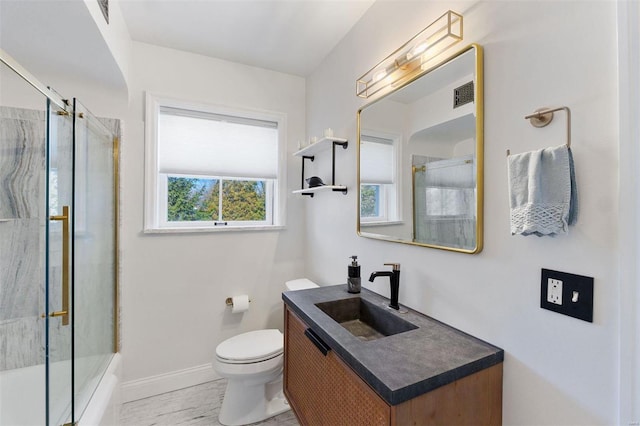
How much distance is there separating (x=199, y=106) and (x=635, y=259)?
2525mm

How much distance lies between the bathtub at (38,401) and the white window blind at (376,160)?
1.90 metres

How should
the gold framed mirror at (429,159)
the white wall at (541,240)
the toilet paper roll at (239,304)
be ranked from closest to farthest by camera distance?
the white wall at (541,240) < the gold framed mirror at (429,159) < the toilet paper roll at (239,304)

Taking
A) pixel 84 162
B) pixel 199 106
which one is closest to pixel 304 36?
pixel 199 106

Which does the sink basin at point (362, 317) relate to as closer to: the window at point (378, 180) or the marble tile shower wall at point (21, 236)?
the window at point (378, 180)

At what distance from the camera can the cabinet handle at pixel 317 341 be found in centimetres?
115

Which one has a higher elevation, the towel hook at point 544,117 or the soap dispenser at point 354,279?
the towel hook at point 544,117

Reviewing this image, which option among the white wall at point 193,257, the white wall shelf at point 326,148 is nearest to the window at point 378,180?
the white wall shelf at point 326,148

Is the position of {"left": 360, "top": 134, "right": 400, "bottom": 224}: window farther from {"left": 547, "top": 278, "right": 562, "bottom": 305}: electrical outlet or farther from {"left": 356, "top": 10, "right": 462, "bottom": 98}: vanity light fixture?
{"left": 547, "top": 278, "right": 562, "bottom": 305}: electrical outlet

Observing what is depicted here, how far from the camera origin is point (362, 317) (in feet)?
5.24

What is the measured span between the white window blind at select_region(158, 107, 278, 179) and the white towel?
78.4 inches

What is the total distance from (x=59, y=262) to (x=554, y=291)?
2.11 m

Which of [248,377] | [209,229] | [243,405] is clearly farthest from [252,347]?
[209,229]

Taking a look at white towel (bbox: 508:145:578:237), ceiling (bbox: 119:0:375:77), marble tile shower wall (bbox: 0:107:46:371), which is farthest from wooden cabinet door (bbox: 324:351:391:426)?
ceiling (bbox: 119:0:375:77)

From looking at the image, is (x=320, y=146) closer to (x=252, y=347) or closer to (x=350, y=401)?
(x=252, y=347)
